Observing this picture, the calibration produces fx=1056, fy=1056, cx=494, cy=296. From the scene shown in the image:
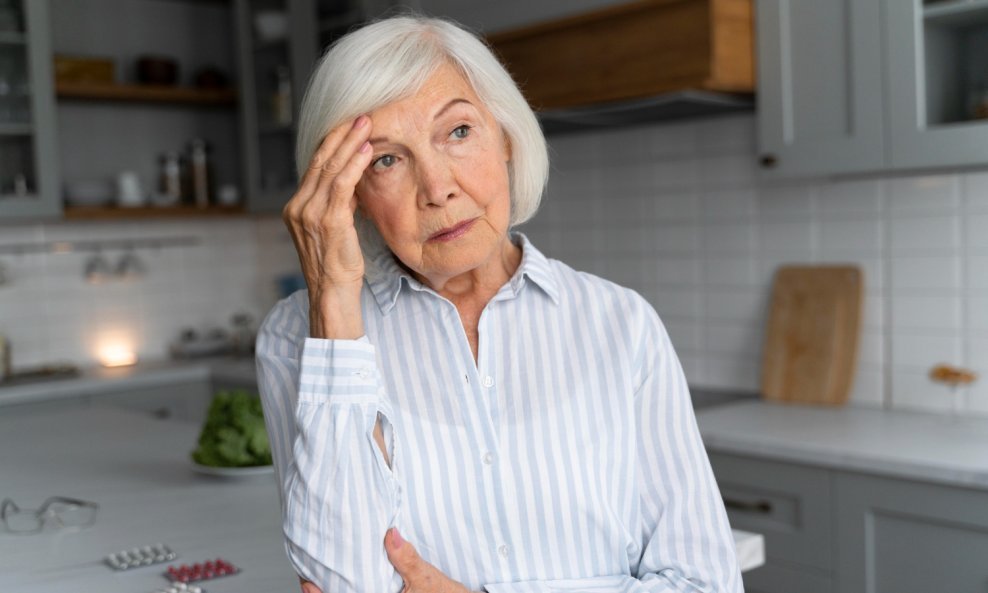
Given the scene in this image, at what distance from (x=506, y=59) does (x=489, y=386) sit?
6.82 feet

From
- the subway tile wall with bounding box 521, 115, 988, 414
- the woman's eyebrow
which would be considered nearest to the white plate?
the woman's eyebrow

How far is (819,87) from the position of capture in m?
2.67

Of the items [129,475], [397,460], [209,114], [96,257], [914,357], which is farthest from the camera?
[209,114]

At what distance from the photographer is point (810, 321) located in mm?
2961

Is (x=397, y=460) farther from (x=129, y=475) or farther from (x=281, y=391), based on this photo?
(x=129, y=475)

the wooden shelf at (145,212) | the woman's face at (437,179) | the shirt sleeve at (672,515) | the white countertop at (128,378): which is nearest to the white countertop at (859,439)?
the shirt sleeve at (672,515)

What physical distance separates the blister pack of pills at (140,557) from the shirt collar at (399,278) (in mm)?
545

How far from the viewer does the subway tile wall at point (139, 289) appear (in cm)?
432

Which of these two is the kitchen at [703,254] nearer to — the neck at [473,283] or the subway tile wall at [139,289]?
the subway tile wall at [139,289]

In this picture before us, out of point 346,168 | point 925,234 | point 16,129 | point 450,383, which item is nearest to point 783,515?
point 925,234

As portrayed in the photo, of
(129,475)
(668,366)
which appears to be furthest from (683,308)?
(668,366)

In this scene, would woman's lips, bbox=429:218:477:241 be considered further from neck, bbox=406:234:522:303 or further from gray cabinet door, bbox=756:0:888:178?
gray cabinet door, bbox=756:0:888:178

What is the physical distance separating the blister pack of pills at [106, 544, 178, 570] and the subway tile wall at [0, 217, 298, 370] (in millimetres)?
2988

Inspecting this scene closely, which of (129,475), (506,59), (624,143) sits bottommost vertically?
(129,475)
